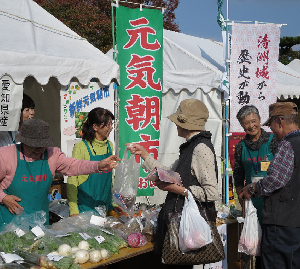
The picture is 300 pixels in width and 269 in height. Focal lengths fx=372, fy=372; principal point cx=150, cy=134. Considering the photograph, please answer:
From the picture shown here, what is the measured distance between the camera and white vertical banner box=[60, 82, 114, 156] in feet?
15.2

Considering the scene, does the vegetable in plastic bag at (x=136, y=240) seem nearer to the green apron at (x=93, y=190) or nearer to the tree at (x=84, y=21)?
the green apron at (x=93, y=190)

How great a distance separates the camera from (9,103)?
4082 mm

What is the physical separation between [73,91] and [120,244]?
2279 mm

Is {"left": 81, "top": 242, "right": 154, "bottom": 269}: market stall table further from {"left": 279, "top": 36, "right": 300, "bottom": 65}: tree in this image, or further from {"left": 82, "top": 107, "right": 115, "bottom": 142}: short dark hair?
{"left": 279, "top": 36, "right": 300, "bottom": 65}: tree

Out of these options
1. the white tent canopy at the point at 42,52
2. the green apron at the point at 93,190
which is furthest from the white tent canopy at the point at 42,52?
the green apron at the point at 93,190

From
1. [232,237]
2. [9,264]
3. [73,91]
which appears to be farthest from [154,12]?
[9,264]

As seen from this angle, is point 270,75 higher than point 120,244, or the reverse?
point 270,75

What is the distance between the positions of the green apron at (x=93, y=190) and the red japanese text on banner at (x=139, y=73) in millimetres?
1365

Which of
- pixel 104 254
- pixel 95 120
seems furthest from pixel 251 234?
pixel 95 120

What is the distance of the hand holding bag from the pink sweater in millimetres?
859

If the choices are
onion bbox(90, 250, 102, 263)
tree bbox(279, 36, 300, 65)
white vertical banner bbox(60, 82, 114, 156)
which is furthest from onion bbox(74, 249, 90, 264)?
tree bbox(279, 36, 300, 65)

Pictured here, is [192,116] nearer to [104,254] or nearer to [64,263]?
[104,254]

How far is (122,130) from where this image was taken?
5.02m

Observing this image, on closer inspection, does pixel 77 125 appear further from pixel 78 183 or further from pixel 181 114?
pixel 181 114
